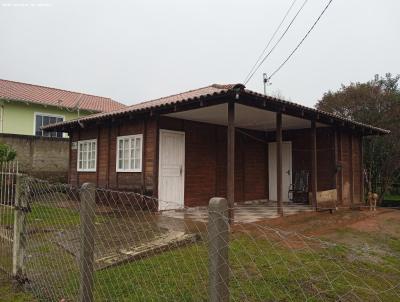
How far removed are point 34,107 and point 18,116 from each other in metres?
0.93

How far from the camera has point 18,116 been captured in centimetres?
1950

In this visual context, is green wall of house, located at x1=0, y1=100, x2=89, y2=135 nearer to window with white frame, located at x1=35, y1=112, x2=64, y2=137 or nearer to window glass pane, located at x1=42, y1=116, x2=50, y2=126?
window with white frame, located at x1=35, y1=112, x2=64, y2=137

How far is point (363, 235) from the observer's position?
808cm

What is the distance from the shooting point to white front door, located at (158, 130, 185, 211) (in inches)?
400

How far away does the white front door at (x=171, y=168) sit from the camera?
10.2 meters

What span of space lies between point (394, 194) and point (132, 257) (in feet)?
64.5

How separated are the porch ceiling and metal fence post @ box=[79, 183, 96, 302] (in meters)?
5.58

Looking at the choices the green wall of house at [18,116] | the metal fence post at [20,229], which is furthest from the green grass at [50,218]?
the green wall of house at [18,116]

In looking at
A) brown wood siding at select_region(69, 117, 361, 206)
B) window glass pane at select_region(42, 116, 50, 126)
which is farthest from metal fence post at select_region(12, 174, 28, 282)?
window glass pane at select_region(42, 116, 50, 126)

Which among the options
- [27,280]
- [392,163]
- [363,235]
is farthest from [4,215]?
[392,163]

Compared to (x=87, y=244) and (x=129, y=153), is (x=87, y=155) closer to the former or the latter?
(x=129, y=153)

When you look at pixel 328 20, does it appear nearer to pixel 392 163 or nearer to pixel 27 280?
pixel 27 280

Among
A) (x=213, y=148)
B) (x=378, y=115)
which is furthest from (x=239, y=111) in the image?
(x=378, y=115)

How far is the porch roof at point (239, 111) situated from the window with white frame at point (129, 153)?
708 mm
